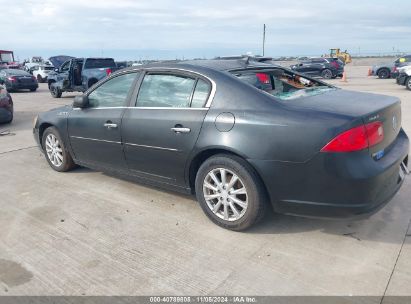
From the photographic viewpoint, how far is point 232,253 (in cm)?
305

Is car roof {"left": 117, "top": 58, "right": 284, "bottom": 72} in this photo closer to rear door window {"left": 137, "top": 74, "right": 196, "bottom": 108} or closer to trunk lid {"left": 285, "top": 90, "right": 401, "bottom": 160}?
rear door window {"left": 137, "top": 74, "right": 196, "bottom": 108}

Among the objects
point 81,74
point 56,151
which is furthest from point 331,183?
point 81,74

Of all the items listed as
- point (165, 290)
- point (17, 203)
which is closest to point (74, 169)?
point (17, 203)

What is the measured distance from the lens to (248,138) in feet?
10.1

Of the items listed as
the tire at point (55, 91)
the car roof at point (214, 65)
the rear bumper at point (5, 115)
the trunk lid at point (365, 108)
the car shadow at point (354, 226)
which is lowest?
the car shadow at point (354, 226)

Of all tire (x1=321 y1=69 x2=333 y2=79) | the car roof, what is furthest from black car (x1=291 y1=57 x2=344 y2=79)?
the car roof

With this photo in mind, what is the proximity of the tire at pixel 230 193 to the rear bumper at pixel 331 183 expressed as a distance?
0.11 metres

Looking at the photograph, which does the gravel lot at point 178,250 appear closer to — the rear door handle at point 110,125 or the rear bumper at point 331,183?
the rear bumper at point 331,183

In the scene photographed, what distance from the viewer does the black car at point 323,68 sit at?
25125 mm

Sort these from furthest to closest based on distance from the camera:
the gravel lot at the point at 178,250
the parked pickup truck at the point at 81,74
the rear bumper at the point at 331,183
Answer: the parked pickup truck at the point at 81,74 → the rear bumper at the point at 331,183 → the gravel lot at the point at 178,250

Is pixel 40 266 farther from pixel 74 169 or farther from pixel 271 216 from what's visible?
Result: pixel 74 169

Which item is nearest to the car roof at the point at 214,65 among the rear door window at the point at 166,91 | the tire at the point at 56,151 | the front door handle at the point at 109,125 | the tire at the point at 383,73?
the rear door window at the point at 166,91

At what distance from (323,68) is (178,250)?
24.8m

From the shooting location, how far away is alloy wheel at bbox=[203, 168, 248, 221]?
10.7ft
